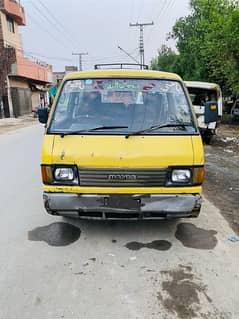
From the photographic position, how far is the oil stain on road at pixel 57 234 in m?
4.00

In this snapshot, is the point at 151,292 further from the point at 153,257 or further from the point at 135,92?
the point at 135,92

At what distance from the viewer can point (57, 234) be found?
4195 millimetres

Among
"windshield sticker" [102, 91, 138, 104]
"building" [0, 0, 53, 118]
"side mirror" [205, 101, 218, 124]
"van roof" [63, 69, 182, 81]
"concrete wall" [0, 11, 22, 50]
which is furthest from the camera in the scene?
"concrete wall" [0, 11, 22, 50]

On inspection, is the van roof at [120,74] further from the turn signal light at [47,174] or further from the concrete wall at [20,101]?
the concrete wall at [20,101]

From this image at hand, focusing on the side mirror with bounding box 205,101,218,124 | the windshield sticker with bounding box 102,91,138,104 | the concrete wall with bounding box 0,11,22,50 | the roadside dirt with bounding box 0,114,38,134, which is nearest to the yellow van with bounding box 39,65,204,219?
the windshield sticker with bounding box 102,91,138,104

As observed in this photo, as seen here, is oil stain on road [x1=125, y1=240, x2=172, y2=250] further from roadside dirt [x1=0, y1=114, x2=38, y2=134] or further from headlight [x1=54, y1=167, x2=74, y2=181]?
roadside dirt [x1=0, y1=114, x2=38, y2=134]

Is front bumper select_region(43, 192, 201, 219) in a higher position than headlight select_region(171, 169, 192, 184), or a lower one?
lower

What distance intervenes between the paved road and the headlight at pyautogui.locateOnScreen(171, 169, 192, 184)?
870mm

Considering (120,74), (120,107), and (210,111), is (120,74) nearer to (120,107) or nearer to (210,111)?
(120,107)

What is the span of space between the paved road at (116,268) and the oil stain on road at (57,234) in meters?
0.01

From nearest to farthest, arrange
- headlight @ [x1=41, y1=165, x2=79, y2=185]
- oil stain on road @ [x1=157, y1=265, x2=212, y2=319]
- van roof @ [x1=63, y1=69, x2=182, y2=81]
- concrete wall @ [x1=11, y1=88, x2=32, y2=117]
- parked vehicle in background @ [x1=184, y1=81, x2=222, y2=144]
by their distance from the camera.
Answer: oil stain on road @ [x1=157, y1=265, x2=212, y2=319] → headlight @ [x1=41, y1=165, x2=79, y2=185] → van roof @ [x1=63, y1=69, x2=182, y2=81] → parked vehicle in background @ [x1=184, y1=81, x2=222, y2=144] → concrete wall @ [x1=11, y1=88, x2=32, y2=117]

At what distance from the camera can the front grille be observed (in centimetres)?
354

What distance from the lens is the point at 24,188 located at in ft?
20.7

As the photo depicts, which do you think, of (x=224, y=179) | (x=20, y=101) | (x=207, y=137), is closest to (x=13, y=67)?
(x=20, y=101)
